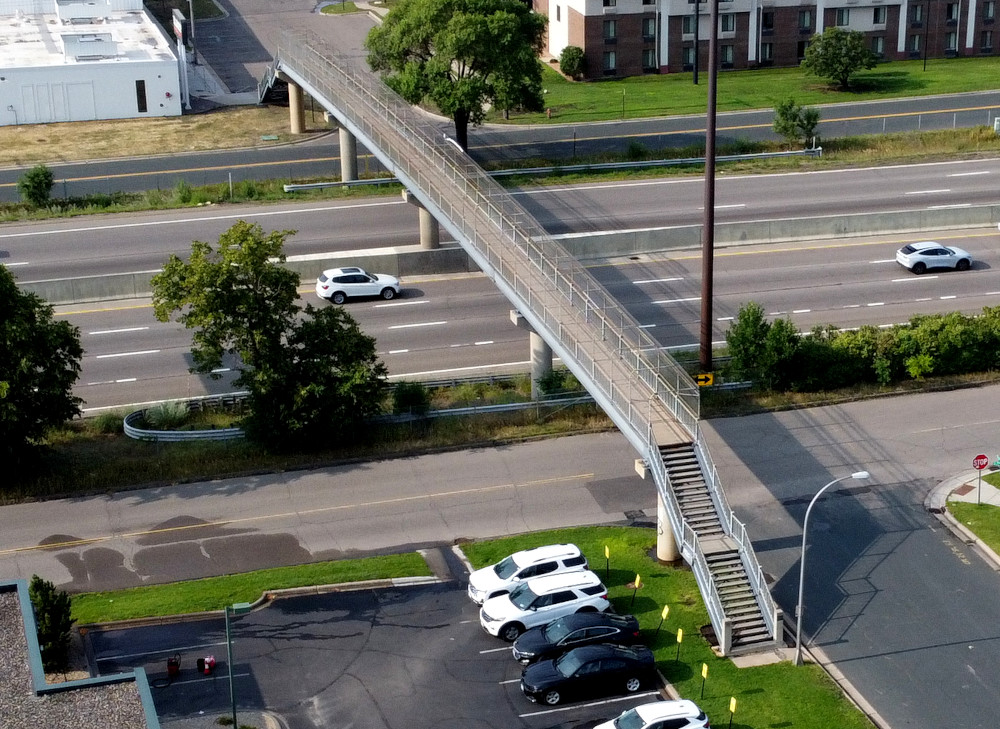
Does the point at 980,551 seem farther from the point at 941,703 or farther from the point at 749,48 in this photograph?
the point at 749,48

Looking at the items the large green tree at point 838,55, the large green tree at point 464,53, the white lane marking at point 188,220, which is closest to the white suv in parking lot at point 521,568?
the white lane marking at point 188,220

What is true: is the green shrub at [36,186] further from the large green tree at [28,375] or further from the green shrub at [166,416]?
the large green tree at [28,375]

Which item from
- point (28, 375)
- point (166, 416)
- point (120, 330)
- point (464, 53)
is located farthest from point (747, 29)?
point (28, 375)

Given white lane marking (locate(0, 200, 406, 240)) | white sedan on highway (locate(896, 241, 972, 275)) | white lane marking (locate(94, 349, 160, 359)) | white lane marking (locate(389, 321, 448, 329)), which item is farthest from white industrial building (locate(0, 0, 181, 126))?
white sedan on highway (locate(896, 241, 972, 275))

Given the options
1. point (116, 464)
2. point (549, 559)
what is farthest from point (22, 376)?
point (549, 559)

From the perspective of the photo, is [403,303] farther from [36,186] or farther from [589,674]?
[589,674]

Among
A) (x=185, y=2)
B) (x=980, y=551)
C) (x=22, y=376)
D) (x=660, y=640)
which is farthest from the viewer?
(x=185, y=2)
